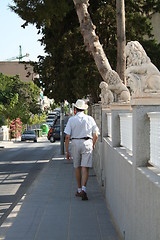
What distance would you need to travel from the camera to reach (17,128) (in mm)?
78875

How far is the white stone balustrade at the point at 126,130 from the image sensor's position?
24.1 feet

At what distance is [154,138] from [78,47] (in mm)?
22703

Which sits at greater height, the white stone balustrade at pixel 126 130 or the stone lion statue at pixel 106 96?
the stone lion statue at pixel 106 96

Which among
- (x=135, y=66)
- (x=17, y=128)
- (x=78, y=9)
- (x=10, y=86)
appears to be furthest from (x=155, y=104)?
(x=10, y=86)

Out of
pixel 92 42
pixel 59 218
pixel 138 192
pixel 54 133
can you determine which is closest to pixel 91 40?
pixel 92 42

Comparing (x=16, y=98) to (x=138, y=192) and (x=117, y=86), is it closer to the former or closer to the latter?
(x=117, y=86)

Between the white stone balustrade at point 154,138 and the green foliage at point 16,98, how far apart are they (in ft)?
238

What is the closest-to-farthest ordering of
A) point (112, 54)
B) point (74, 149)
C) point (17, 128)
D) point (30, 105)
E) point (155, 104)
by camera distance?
point (155, 104)
point (74, 149)
point (112, 54)
point (17, 128)
point (30, 105)

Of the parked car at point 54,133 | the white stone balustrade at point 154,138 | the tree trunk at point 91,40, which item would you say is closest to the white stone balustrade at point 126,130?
the white stone balustrade at point 154,138

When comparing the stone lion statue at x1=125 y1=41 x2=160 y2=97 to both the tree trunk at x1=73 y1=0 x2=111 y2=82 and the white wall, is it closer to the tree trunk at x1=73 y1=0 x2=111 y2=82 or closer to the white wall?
the white wall

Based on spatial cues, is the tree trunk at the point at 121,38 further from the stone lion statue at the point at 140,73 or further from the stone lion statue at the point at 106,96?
the stone lion statue at the point at 140,73

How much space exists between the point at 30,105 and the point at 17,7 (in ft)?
253

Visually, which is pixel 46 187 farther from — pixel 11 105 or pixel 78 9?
pixel 11 105

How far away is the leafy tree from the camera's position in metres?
26.4
